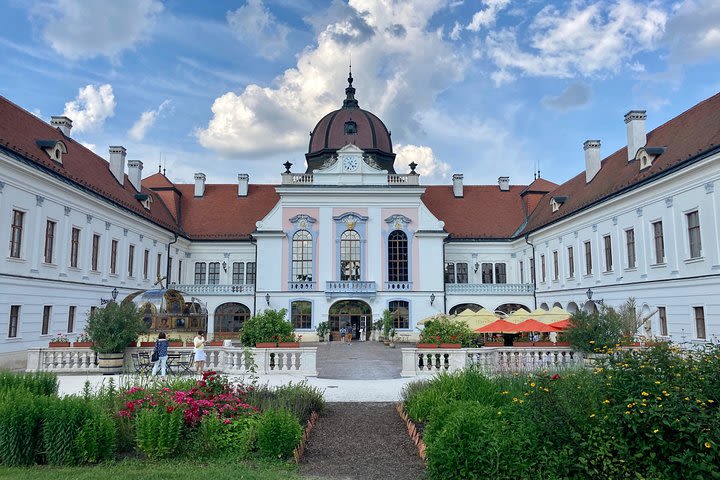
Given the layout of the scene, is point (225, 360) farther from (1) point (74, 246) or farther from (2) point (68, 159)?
Answer: (2) point (68, 159)

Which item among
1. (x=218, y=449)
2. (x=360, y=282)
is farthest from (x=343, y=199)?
(x=218, y=449)

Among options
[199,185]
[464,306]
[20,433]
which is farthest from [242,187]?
[20,433]

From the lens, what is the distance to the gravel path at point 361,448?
6938 millimetres

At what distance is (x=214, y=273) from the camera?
1560 inches

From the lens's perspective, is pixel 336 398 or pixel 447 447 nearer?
pixel 447 447

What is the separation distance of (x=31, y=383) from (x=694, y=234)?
21065mm

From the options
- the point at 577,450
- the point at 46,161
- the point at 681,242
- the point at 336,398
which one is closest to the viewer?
the point at 577,450

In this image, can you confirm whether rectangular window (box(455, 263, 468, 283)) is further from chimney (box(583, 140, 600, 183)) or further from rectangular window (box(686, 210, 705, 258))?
rectangular window (box(686, 210, 705, 258))

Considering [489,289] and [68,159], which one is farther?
[489,289]

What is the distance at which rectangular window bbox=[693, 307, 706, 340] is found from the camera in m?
19.0

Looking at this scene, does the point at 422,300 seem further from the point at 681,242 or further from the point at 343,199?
the point at 681,242

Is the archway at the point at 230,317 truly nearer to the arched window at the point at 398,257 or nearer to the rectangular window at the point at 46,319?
the arched window at the point at 398,257

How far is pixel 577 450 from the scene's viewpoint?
19.5ft

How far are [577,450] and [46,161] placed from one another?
75.8 feet
